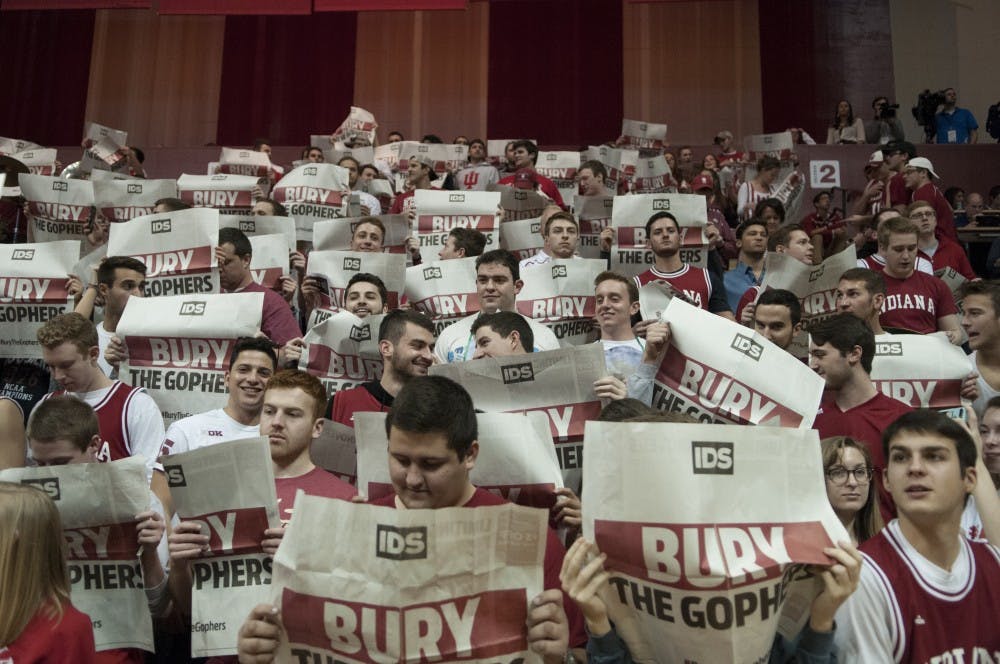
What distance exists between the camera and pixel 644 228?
23.9ft

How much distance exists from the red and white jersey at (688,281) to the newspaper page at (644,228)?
0.70 ft

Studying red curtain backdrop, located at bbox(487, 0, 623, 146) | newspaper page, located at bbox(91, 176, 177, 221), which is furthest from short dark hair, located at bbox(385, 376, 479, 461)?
red curtain backdrop, located at bbox(487, 0, 623, 146)

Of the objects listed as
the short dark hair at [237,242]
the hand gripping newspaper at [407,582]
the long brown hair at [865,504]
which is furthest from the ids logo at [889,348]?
the short dark hair at [237,242]

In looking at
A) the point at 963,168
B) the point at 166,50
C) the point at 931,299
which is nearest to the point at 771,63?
the point at 963,168

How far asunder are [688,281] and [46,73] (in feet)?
60.5

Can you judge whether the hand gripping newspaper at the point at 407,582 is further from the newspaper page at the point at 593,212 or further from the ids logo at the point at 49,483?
the newspaper page at the point at 593,212

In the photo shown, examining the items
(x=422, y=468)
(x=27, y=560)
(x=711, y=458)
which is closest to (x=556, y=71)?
(x=422, y=468)

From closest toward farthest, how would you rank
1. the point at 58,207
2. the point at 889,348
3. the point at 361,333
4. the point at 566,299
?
the point at 889,348
the point at 361,333
the point at 566,299
the point at 58,207

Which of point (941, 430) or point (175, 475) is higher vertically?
point (941, 430)

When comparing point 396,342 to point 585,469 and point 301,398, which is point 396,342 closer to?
point 301,398

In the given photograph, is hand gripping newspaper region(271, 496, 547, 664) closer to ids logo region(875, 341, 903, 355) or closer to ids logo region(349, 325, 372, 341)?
ids logo region(349, 325, 372, 341)

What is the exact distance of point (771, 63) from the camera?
63.9 feet

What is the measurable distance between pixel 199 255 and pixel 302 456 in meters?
2.67

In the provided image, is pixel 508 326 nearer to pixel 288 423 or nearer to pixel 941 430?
pixel 288 423
